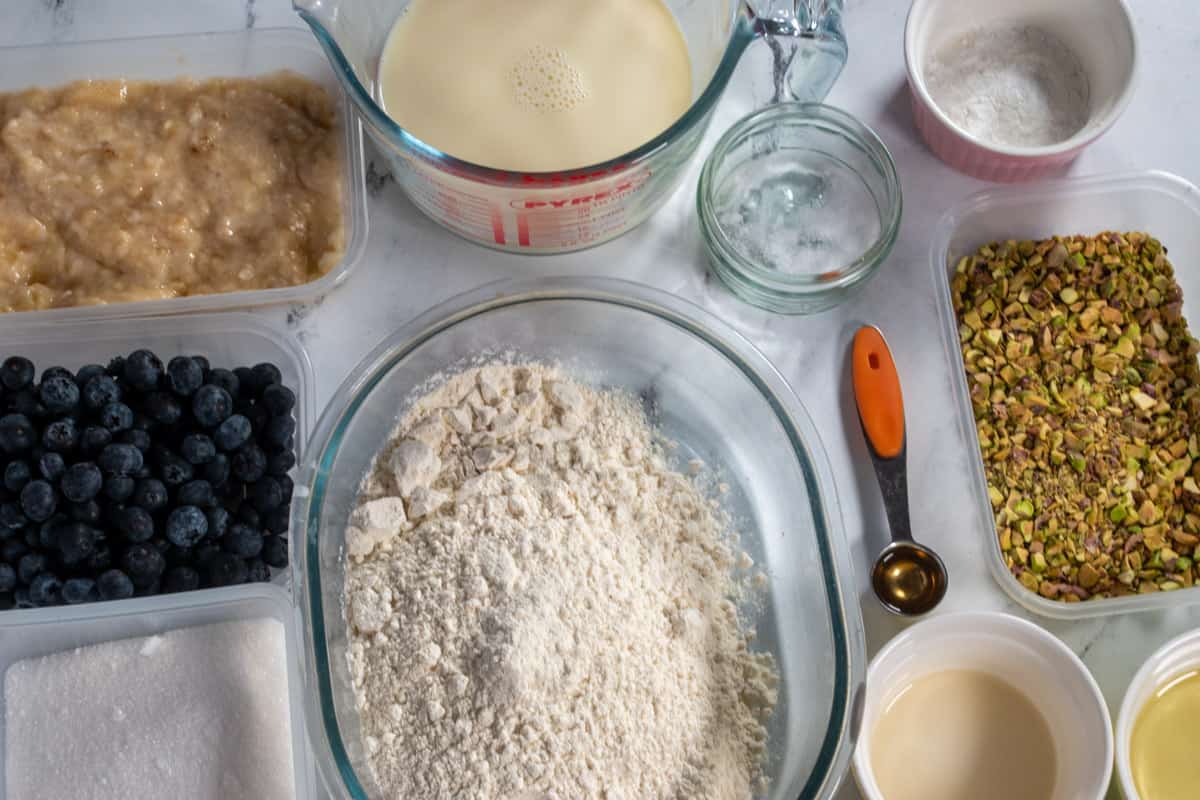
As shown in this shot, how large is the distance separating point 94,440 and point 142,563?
127mm

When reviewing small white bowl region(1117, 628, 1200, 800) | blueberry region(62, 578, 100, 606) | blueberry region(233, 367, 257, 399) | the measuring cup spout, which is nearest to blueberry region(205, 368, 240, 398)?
blueberry region(233, 367, 257, 399)

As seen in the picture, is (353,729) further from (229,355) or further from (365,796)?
(229,355)

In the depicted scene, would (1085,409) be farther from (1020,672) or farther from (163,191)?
(163,191)

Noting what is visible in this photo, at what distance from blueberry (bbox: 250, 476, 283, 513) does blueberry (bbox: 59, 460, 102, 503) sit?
0.47 feet

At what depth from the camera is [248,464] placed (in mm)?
1096

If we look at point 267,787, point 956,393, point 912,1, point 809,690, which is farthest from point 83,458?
point 912,1

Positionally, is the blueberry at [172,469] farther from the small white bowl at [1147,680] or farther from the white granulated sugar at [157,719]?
the small white bowl at [1147,680]

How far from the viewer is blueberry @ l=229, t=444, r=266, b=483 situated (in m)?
1.10

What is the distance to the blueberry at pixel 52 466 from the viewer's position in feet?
3.48

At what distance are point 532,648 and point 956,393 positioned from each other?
562 millimetres

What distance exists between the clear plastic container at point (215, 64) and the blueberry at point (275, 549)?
0.26 metres

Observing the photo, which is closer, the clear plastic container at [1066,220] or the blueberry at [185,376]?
the blueberry at [185,376]

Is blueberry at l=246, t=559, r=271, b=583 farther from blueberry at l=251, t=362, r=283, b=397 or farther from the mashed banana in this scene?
the mashed banana

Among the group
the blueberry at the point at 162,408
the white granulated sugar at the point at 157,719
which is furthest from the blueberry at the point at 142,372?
the white granulated sugar at the point at 157,719
